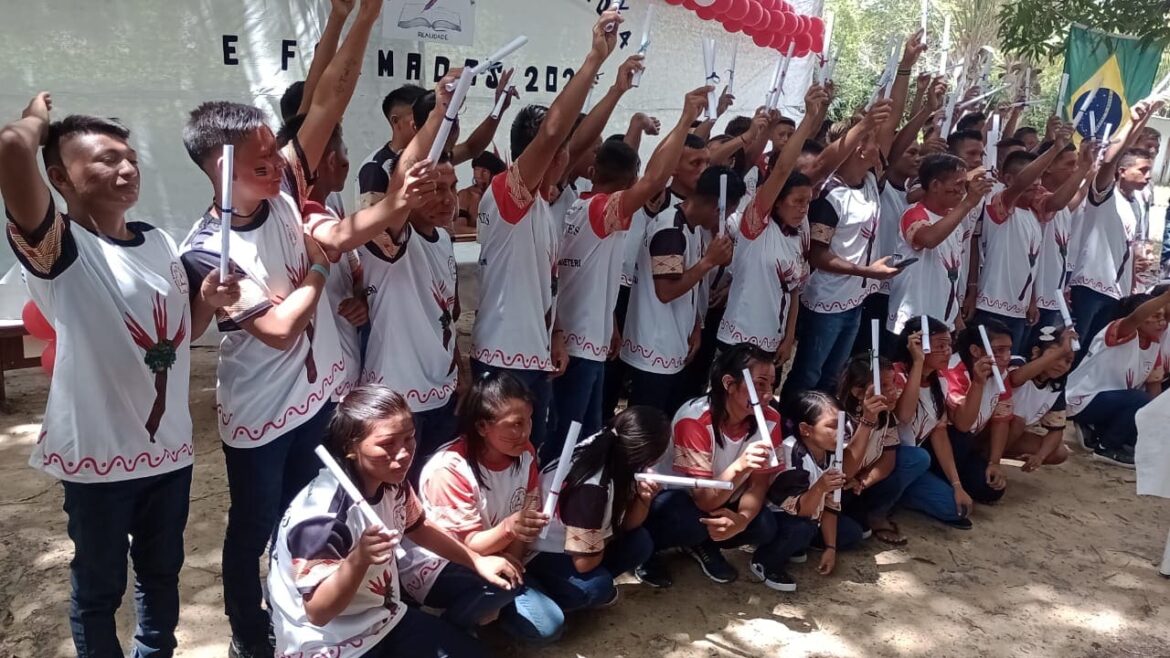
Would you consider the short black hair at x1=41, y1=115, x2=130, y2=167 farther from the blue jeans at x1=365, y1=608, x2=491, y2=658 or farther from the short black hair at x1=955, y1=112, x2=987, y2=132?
the short black hair at x1=955, y1=112, x2=987, y2=132

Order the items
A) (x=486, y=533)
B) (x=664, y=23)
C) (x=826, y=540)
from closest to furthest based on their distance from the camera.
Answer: (x=486, y=533)
(x=826, y=540)
(x=664, y=23)

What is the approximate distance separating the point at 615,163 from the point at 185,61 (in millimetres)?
2944

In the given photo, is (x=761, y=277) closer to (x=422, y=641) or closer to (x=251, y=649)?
(x=422, y=641)

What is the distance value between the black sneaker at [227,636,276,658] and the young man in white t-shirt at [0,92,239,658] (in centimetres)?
40

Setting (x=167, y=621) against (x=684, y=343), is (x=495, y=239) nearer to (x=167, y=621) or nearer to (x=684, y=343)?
(x=684, y=343)

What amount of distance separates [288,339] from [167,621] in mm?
790

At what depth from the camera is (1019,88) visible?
6805 mm

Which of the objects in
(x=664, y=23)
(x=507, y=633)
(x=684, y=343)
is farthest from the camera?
(x=664, y=23)

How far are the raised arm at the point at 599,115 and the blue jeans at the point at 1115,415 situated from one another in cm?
317

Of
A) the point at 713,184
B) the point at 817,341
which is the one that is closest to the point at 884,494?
the point at 817,341

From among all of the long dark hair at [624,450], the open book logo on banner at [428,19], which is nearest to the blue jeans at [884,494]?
the long dark hair at [624,450]

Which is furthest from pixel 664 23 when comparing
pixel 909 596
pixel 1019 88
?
pixel 909 596

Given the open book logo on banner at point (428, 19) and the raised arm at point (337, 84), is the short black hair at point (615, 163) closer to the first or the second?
the raised arm at point (337, 84)

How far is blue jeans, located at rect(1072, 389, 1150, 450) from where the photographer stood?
15.1 feet
